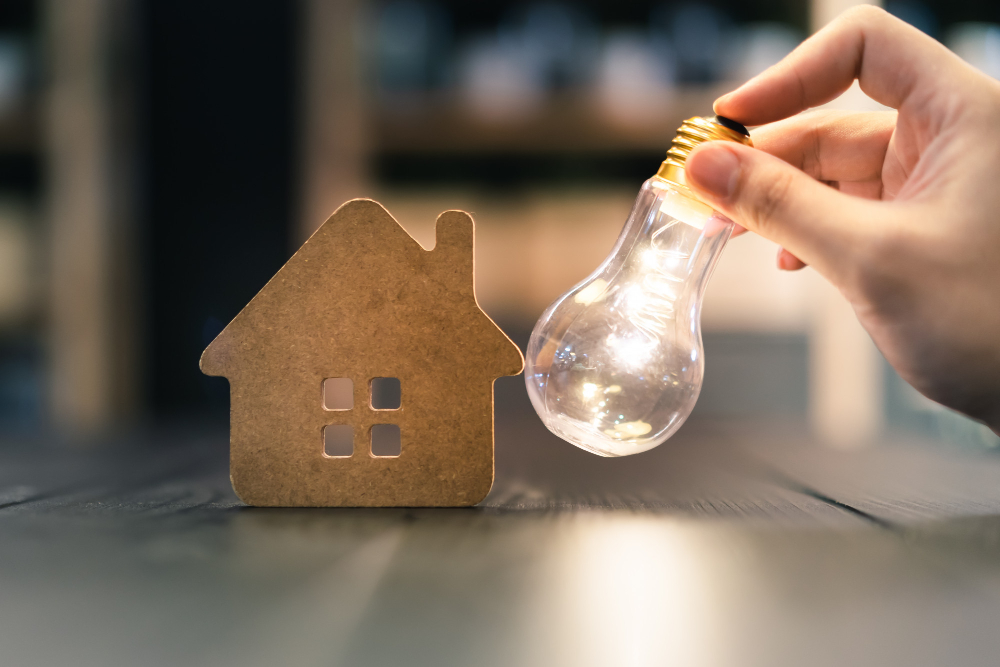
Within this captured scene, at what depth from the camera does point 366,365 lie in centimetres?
46

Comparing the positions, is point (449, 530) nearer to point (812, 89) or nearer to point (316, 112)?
point (812, 89)

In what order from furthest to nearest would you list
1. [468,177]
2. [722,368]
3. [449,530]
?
1. [468,177]
2. [722,368]
3. [449,530]

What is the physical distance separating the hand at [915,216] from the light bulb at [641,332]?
3 centimetres

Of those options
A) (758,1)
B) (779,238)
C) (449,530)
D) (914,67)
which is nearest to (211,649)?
(449,530)

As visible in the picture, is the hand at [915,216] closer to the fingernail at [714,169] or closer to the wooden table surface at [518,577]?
the fingernail at [714,169]

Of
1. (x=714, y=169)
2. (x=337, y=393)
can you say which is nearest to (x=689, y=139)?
(x=714, y=169)

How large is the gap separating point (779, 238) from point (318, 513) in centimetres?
36

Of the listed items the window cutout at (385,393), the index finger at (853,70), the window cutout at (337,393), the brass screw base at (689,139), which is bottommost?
the window cutout at (385,393)

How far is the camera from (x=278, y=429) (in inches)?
17.9

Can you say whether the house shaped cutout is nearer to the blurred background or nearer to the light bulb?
the light bulb

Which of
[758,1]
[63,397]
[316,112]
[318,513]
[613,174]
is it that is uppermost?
[758,1]

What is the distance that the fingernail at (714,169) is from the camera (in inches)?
15.8

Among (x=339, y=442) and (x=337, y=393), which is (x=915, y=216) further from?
(x=337, y=393)

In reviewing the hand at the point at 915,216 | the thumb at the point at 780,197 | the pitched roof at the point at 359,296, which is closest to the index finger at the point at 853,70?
the hand at the point at 915,216
